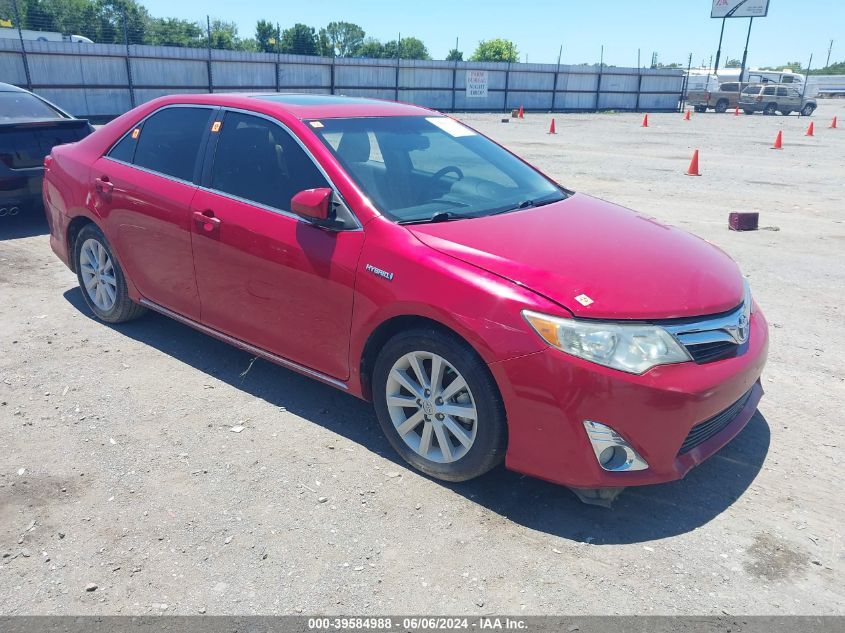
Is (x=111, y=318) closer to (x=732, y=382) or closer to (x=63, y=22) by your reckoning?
(x=732, y=382)

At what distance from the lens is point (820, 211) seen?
10.3 metres

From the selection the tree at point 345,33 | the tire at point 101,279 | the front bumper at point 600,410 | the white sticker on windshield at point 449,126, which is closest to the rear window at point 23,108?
the tire at point 101,279

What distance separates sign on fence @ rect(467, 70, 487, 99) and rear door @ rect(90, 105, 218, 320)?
35397 millimetres

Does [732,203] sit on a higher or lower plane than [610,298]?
lower

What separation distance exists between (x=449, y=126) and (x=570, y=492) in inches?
100

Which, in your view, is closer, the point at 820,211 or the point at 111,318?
the point at 111,318


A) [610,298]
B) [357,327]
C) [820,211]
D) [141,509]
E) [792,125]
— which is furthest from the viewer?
[792,125]

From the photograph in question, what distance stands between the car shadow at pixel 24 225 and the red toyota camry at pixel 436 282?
12.0ft

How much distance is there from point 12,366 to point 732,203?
33.8 feet

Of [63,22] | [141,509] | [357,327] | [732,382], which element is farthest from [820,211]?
[63,22]

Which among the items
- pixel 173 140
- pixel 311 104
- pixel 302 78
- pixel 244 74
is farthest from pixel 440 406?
pixel 302 78

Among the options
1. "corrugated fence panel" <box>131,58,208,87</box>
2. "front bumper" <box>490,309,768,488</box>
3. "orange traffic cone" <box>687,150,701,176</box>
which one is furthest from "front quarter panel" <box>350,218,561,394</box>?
"corrugated fence panel" <box>131,58,208,87</box>

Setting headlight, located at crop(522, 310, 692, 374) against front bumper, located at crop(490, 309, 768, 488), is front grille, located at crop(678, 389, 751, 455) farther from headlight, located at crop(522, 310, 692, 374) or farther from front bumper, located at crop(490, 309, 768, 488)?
headlight, located at crop(522, 310, 692, 374)

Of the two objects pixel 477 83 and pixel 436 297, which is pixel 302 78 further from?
pixel 436 297
